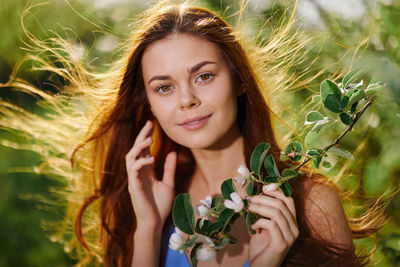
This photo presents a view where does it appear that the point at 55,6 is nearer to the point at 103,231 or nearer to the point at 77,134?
the point at 77,134

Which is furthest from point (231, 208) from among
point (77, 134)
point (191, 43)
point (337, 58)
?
point (77, 134)

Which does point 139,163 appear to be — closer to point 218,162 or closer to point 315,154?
point 218,162

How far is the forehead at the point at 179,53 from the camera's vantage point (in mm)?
1353

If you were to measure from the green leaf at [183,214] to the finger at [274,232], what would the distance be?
204 millimetres

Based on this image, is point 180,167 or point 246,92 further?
point 180,167

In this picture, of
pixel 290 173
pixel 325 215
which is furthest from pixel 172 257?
→ pixel 290 173

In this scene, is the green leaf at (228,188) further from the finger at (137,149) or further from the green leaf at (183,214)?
the finger at (137,149)

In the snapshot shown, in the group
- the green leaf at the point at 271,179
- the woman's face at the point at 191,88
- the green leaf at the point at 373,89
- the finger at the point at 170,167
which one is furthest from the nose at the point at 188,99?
the green leaf at the point at 373,89

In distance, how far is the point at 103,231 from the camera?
184 centimetres

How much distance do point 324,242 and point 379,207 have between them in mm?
324

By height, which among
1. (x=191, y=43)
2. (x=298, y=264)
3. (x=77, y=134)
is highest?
(x=191, y=43)

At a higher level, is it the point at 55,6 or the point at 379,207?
the point at 55,6

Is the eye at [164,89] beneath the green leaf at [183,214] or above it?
above

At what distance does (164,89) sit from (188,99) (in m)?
0.14
